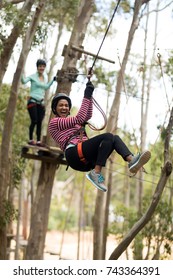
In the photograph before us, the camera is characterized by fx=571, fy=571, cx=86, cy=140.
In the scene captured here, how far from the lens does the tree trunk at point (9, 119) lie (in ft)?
27.0

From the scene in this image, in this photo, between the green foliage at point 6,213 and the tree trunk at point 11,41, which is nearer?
the tree trunk at point 11,41

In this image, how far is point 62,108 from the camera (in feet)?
17.8

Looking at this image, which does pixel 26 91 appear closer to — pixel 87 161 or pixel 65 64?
pixel 65 64

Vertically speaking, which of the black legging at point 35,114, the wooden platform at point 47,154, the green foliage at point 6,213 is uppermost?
the black legging at point 35,114

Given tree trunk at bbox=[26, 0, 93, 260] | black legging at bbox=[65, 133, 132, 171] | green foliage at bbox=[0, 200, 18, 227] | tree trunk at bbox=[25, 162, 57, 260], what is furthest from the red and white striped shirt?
green foliage at bbox=[0, 200, 18, 227]

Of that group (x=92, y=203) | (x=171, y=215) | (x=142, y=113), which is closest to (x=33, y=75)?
(x=171, y=215)

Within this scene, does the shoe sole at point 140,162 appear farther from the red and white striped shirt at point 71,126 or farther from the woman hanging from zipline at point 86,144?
the red and white striped shirt at point 71,126

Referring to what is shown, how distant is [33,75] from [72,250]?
19943mm

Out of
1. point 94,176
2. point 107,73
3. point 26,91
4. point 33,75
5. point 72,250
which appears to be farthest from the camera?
point 72,250

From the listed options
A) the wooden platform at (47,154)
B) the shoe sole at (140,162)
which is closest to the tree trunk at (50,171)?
the wooden platform at (47,154)

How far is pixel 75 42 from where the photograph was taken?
914 cm

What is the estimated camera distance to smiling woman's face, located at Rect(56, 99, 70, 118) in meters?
5.42

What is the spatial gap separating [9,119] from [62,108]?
11.1 feet

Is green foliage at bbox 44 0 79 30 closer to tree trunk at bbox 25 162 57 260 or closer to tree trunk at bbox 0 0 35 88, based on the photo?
tree trunk at bbox 0 0 35 88
